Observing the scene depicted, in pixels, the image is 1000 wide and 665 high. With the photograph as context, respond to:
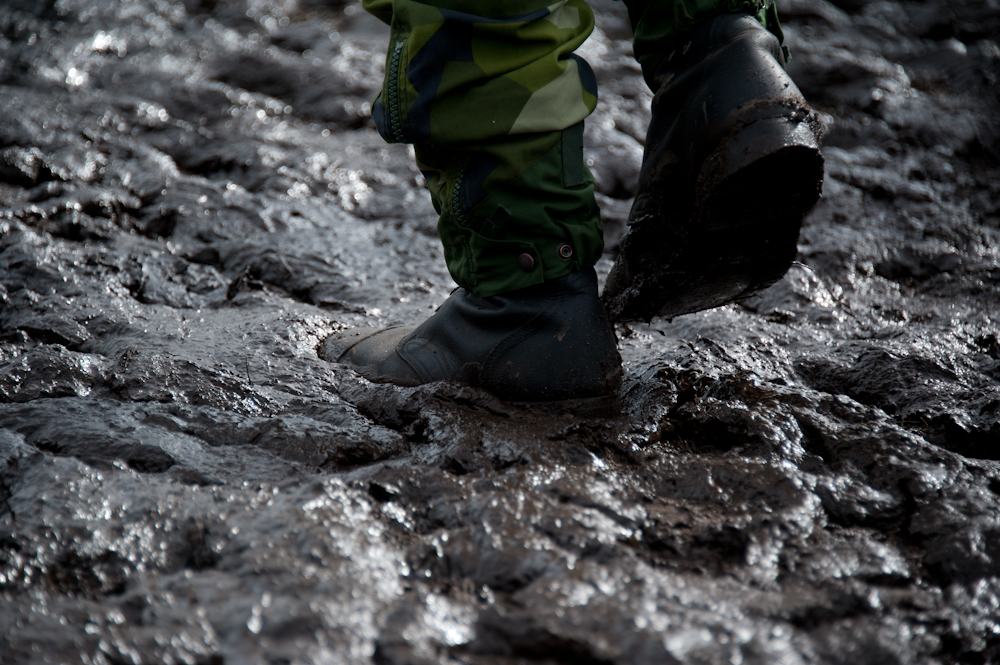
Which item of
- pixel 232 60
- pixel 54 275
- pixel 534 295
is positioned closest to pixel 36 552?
pixel 534 295

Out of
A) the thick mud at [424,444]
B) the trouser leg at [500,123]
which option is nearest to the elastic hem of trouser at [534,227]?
the trouser leg at [500,123]

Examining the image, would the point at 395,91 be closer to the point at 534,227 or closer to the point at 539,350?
the point at 534,227

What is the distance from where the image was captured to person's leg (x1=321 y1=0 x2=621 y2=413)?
3.64 ft

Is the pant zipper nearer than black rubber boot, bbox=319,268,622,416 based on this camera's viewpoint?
Yes

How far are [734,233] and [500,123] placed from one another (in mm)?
413

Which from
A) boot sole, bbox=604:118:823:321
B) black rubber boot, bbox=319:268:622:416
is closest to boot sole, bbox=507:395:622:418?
black rubber boot, bbox=319:268:622:416

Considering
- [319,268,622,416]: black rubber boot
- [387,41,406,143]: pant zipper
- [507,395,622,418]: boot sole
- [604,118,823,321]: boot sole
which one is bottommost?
[507,395,622,418]: boot sole

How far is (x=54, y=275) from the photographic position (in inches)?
65.8

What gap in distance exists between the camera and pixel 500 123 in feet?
3.71

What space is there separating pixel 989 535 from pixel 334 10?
379 centimetres

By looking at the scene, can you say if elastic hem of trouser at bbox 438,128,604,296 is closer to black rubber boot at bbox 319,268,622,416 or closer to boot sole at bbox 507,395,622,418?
black rubber boot at bbox 319,268,622,416

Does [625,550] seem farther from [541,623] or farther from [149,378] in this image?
[149,378]

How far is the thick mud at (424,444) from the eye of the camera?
2.43 ft

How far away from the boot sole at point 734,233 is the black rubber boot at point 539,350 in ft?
0.34
